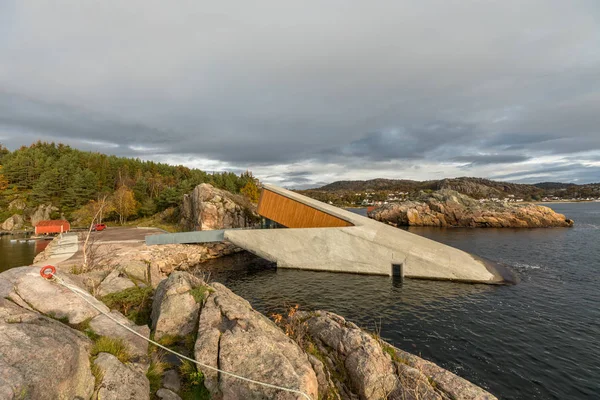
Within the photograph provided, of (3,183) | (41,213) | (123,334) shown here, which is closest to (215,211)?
(123,334)

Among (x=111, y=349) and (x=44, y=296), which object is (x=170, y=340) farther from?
(x=44, y=296)

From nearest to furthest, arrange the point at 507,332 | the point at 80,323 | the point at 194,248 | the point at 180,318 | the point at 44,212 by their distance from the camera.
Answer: the point at 80,323 → the point at 180,318 → the point at 507,332 → the point at 194,248 → the point at 44,212

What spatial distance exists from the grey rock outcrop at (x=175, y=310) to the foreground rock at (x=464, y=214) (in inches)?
2785

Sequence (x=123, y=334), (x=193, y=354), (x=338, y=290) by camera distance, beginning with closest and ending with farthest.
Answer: (x=193, y=354)
(x=123, y=334)
(x=338, y=290)

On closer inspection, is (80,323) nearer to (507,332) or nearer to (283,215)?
(507,332)

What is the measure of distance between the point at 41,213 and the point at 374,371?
270 feet

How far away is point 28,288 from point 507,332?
66.8 ft

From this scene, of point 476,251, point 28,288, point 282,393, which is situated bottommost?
point 476,251

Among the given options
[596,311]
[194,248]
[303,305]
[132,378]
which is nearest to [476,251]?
[596,311]

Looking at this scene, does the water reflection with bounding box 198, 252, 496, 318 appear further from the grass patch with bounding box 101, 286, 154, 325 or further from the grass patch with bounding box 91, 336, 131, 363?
the grass patch with bounding box 91, 336, 131, 363

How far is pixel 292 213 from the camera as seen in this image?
27047 mm

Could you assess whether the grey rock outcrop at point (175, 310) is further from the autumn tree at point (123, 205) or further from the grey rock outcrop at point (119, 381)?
the autumn tree at point (123, 205)

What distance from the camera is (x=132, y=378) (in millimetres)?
5973

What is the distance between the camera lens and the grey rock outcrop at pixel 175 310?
27.3ft
